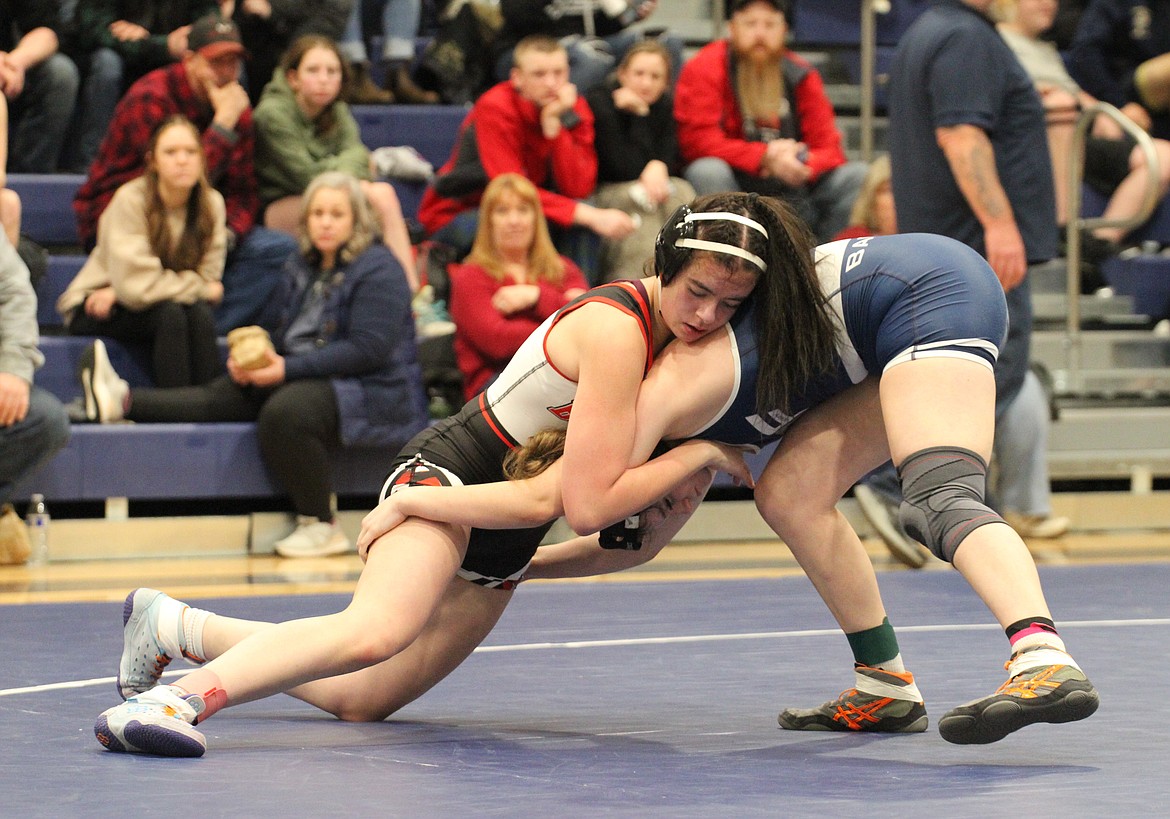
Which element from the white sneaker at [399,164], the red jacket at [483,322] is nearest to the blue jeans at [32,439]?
the red jacket at [483,322]

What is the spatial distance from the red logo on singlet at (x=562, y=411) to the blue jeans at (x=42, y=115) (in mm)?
4522

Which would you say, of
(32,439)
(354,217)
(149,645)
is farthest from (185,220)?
(149,645)

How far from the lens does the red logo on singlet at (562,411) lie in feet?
10.1

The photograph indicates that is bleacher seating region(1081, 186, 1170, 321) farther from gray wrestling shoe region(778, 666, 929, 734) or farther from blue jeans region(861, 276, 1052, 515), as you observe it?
gray wrestling shoe region(778, 666, 929, 734)

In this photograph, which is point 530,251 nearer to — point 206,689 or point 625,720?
point 625,720

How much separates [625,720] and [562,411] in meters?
0.58

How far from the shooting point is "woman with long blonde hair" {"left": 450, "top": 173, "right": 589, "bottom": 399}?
6070mm

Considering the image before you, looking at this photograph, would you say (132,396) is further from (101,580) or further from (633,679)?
(633,679)

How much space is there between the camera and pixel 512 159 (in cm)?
661

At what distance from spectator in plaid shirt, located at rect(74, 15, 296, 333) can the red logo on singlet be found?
140 inches

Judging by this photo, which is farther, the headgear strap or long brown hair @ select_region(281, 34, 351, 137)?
long brown hair @ select_region(281, 34, 351, 137)

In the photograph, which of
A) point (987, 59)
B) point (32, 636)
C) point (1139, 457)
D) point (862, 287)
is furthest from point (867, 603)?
point (1139, 457)

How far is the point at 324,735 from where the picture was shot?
10.1ft

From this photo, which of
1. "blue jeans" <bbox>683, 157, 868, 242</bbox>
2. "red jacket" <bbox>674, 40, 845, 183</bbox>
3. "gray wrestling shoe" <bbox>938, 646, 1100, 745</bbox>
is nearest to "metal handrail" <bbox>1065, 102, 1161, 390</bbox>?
"blue jeans" <bbox>683, 157, 868, 242</bbox>
